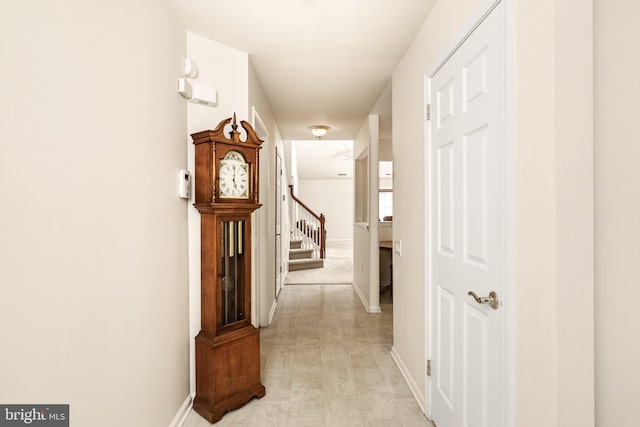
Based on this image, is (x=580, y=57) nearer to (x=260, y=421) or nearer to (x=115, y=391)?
(x=115, y=391)

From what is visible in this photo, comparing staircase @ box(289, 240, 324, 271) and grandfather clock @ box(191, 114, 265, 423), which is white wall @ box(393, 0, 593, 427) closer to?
grandfather clock @ box(191, 114, 265, 423)

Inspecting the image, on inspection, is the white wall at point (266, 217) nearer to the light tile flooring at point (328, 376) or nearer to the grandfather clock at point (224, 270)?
the light tile flooring at point (328, 376)

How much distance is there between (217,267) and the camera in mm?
2102

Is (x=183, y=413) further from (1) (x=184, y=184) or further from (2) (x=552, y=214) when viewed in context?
(2) (x=552, y=214)

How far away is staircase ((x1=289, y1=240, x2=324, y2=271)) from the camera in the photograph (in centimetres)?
712

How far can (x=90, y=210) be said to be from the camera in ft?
4.23

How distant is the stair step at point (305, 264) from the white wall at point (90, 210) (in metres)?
5.04

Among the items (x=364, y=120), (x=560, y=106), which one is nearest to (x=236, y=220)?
(x=560, y=106)

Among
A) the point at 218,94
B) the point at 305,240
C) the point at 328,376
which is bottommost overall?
the point at 328,376

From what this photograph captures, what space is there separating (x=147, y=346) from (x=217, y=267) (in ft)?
1.86

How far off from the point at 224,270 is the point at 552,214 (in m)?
1.78

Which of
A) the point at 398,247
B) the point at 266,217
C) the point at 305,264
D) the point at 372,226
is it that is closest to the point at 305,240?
the point at 305,264

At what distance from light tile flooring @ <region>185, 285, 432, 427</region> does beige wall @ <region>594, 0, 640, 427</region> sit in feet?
4.32

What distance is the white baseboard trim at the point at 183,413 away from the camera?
196 centimetres
